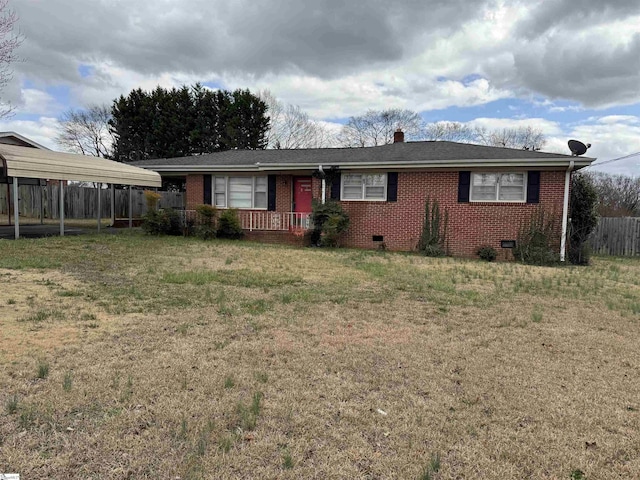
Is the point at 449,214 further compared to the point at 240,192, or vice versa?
the point at 240,192

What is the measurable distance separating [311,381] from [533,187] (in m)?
10.9

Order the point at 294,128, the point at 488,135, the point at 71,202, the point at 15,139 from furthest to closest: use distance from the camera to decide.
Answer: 1. the point at 294,128
2. the point at 488,135
3. the point at 71,202
4. the point at 15,139

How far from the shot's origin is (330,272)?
8.44 meters

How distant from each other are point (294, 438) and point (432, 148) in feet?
42.6

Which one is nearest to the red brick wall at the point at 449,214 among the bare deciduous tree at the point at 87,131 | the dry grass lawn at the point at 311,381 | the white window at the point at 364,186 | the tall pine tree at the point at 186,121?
the white window at the point at 364,186

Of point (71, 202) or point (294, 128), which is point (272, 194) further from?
point (294, 128)

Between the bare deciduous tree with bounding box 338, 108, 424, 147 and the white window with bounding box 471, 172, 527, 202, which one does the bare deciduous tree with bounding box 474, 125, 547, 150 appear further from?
the white window with bounding box 471, 172, 527, 202

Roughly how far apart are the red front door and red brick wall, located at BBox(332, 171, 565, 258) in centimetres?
187

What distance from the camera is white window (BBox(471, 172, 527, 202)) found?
12.1 metres

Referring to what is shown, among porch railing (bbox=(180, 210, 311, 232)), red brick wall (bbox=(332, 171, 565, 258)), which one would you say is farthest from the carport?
red brick wall (bbox=(332, 171, 565, 258))

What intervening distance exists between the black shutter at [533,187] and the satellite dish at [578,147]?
1.04 metres

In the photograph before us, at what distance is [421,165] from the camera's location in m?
12.3

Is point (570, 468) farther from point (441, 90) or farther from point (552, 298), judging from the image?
point (441, 90)

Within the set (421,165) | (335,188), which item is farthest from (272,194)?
(421,165)
